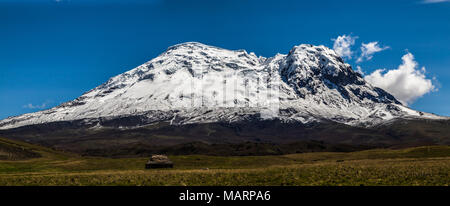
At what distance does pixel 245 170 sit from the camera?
70312 mm

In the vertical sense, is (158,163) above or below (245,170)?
above

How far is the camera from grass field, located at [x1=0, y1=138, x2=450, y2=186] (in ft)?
139

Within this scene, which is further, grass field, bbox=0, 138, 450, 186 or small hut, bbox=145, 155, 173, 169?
small hut, bbox=145, 155, 173, 169

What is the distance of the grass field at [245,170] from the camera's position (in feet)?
139

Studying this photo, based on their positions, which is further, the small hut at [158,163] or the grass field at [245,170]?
the small hut at [158,163]

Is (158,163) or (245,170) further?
(158,163)
